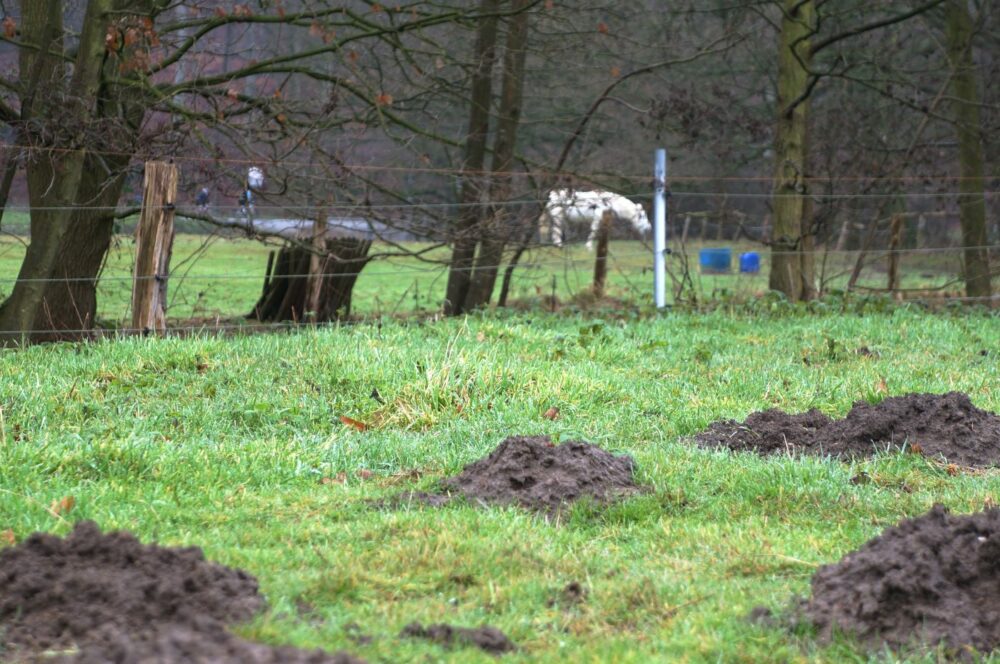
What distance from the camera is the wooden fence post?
989 centimetres

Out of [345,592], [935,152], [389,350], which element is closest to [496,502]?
[345,592]

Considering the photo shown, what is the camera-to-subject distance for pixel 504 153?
15984 millimetres

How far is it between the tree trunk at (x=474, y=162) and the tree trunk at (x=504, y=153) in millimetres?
181

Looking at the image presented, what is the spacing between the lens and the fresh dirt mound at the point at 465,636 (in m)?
3.60

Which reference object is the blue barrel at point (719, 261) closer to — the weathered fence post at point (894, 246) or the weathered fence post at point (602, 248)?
the weathered fence post at point (894, 246)

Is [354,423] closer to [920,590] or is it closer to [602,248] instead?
[920,590]

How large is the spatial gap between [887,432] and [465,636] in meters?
3.64

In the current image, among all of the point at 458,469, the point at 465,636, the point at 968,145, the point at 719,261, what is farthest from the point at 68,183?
the point at 719,261

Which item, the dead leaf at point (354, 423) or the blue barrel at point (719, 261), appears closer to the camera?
the dead leaf at point (354, 423)

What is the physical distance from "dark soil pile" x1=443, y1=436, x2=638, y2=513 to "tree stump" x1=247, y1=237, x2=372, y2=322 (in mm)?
8079

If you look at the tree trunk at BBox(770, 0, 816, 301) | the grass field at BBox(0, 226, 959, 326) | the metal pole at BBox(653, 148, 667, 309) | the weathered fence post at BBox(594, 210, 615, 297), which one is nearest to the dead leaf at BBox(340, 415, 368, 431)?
the grass field at BBox(0, 226, 959, 326)

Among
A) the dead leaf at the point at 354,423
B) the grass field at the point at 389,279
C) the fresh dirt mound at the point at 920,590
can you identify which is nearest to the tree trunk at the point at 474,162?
the grass field at the point at 389,279

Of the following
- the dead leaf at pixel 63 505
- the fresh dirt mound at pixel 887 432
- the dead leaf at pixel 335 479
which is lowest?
the dead leaf at pixel 63 505

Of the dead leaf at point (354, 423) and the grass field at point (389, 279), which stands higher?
the grass field at point (389, 279)
